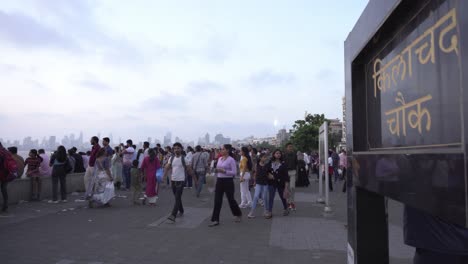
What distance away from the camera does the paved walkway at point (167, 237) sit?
5875 millimetres

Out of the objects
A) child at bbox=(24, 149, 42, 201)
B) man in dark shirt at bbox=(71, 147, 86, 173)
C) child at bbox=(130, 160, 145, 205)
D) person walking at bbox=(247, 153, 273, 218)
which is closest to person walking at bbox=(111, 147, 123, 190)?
man in dark shirt at bbox=(71, 147, 86, 173)

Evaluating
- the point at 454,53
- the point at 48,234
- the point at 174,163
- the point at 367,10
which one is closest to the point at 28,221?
the point at 48,234

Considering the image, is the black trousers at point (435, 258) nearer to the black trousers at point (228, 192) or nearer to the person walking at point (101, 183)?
the black trousers at point (228, 192)

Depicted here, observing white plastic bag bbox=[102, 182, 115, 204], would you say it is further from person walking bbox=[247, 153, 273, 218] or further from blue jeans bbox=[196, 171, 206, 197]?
person walking bbox=[247, 153, 273, 218]

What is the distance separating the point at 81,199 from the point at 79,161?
315 cm

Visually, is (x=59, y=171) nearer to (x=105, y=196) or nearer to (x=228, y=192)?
(x=105, y=196)

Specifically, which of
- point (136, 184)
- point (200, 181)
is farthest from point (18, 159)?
point (200, 181)

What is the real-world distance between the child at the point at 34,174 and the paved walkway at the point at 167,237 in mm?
1265

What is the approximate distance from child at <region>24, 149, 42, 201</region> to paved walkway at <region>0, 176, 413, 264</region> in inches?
49.8

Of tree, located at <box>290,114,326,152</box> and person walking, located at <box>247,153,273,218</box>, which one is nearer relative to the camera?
person walking, located at <box>247,153,273,218</box>

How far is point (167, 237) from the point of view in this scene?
7312 mm

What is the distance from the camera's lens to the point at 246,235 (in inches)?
297

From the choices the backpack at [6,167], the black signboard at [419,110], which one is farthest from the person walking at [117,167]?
the black signboard at [419,110]

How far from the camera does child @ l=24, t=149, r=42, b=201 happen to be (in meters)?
12.2
